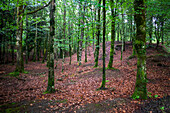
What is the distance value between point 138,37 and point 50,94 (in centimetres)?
688

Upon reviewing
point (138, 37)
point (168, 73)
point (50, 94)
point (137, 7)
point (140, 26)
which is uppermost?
point (137, 7)

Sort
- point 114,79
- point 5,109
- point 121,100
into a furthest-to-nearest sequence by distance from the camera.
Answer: point 114,79, point 121,100, point 5,109

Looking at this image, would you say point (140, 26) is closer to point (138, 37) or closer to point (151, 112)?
point (138, 37)

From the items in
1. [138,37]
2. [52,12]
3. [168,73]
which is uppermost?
[52,12]

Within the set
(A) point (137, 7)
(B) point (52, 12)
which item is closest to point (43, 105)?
(B) point (52, 12)

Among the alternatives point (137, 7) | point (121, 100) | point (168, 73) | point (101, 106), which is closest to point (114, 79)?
point (121, 100)

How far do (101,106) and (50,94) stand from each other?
12.7 feet

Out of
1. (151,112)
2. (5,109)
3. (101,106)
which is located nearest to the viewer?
(151,112)

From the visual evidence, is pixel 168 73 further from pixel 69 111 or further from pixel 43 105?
pixel 43 105

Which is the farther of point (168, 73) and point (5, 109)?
point (168, 73)

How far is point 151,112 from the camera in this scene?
4367 mm

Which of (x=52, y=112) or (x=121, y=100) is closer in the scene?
(x=52, y=112)

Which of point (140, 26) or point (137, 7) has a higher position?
point (137, 7)

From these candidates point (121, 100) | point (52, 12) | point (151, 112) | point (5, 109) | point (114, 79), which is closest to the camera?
point (151, 112)
